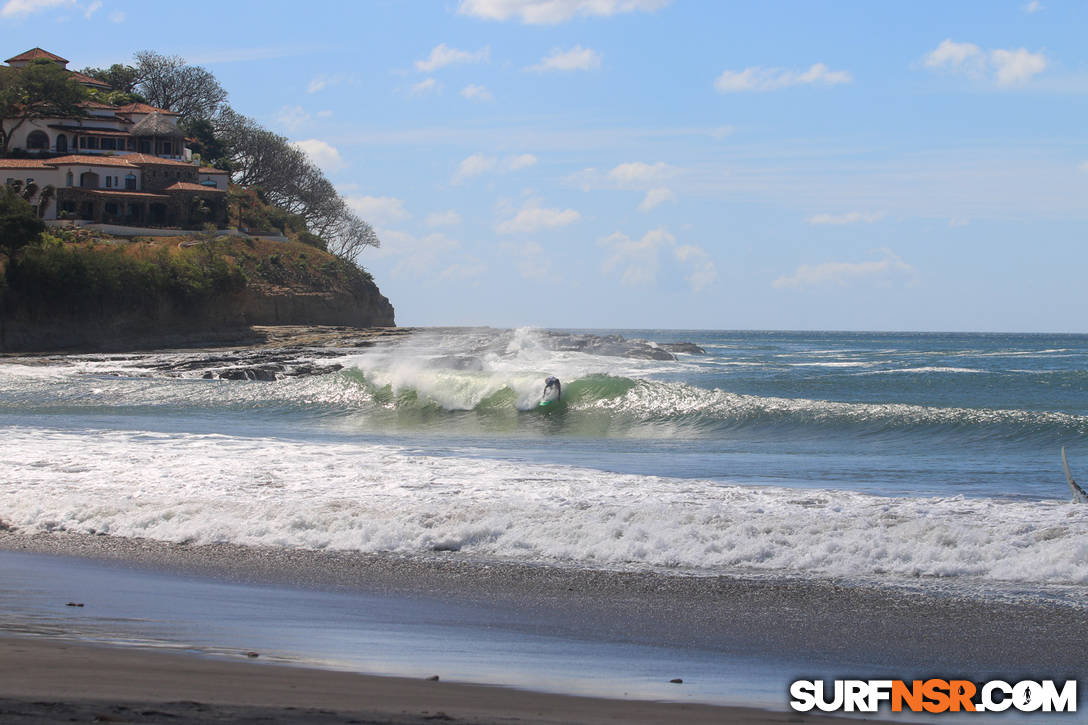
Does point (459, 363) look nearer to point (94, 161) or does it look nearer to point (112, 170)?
point (112, 170)

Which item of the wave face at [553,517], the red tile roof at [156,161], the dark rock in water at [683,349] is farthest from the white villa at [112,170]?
the wave face at [553,517]

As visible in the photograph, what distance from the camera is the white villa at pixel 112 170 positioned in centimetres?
7119

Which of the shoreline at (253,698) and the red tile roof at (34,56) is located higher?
the red tile roof at (34,56)

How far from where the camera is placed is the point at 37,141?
7919 cm

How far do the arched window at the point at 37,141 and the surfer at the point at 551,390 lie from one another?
2579 inches

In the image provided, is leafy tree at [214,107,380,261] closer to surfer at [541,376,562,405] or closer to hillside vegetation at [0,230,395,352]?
hillside vegetation at [0,230,395,352]

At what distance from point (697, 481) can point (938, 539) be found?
4.26 metres

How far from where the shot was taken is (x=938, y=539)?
9.66 meters

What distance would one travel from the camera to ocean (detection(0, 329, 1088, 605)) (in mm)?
9617

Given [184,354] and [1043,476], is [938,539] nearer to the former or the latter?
[1043,476]

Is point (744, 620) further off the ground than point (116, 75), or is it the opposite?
point (116, 75)

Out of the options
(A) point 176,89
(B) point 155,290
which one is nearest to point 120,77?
(A) point 176,89

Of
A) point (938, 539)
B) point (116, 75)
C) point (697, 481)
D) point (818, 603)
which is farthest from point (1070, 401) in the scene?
point (116, 75)

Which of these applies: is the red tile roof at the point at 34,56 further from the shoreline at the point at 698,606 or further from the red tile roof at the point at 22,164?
the shoreline at the point at 698,606
